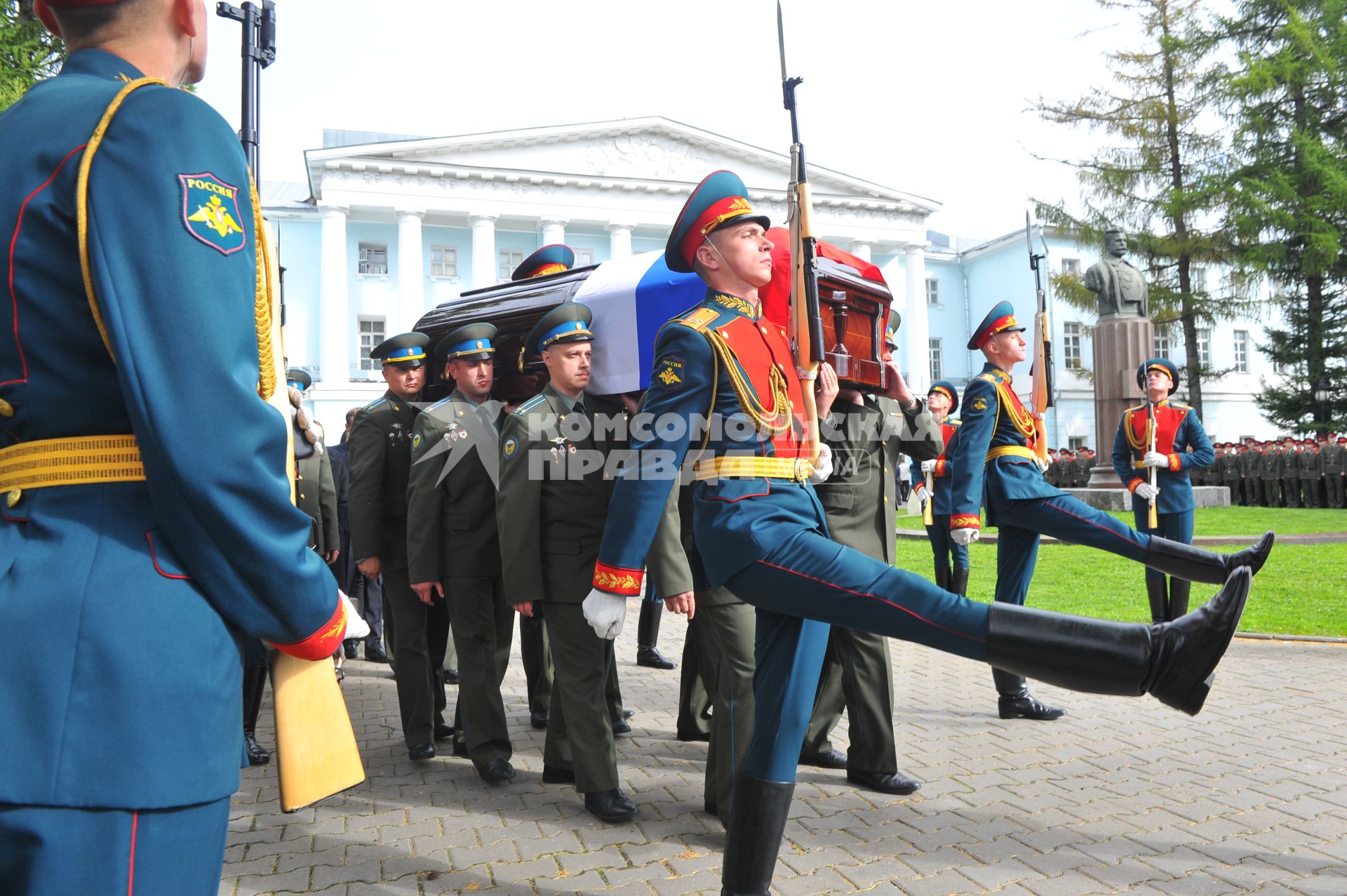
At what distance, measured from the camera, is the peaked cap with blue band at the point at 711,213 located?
11.5 feet

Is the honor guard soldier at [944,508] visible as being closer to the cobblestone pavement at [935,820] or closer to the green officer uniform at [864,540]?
the green officer uniform at [864,540]

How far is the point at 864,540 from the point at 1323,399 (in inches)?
1137

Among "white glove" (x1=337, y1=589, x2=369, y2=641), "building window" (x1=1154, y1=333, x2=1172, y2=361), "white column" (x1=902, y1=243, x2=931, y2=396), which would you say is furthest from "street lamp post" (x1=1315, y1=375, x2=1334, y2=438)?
"white glove" (x1=337, y1=589, x2=369, y2=641)

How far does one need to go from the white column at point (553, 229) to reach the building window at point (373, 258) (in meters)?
6.76

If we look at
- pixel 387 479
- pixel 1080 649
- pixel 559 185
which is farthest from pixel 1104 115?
pixel 1080 649

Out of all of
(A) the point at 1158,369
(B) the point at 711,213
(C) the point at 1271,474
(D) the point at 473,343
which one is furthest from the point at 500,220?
(B) the point at 711,213

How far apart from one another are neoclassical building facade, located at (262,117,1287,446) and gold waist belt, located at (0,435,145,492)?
1467 inches

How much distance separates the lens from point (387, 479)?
617 cm

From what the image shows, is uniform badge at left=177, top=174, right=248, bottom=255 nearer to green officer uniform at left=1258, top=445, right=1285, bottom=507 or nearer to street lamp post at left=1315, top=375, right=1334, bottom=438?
green officer uniform at left=1258, top=445, right=1285, bottom=507

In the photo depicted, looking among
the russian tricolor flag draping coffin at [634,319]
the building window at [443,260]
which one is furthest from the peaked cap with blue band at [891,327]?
the building window at [443,260]

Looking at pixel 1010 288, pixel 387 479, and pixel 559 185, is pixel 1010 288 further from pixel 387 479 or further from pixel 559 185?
pixel 387 479

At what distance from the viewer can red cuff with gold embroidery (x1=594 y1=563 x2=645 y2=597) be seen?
131 inches

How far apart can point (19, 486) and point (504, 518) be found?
3242mm

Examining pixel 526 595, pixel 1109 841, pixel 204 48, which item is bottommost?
pixel 1109 841
